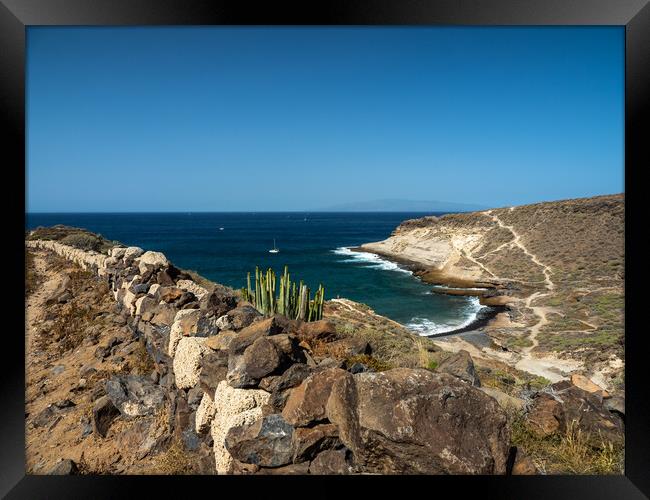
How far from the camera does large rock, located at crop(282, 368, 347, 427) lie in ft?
6.67

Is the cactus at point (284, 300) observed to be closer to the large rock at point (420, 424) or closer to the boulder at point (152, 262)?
the boulder at point (152, 262)

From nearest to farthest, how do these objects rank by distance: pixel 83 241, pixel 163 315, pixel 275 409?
pixel 275 409 < pixel 163 315 < pixel 83 241

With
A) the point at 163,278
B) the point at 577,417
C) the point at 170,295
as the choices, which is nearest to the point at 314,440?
the point at 577,417

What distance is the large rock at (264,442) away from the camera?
2066 millimetres

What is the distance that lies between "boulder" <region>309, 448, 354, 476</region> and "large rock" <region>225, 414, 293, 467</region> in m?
0.13

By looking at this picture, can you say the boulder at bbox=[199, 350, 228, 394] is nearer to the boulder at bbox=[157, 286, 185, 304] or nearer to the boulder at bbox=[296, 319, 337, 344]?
the boulder at bbox=[296, 319, 337, 344]

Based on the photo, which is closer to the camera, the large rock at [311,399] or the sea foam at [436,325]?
the large rock at [311,399]

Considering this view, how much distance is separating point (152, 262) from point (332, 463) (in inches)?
158

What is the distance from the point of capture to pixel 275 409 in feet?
7.14

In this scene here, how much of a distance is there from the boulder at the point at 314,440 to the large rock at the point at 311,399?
38 millimetres

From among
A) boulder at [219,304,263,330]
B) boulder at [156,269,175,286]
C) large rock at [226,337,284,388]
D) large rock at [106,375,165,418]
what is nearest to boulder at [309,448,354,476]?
large rock at [226,337,284,388]

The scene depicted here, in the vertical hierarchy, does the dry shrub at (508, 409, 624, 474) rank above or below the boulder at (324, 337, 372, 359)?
below

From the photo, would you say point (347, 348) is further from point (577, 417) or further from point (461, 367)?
point (577, 417)
